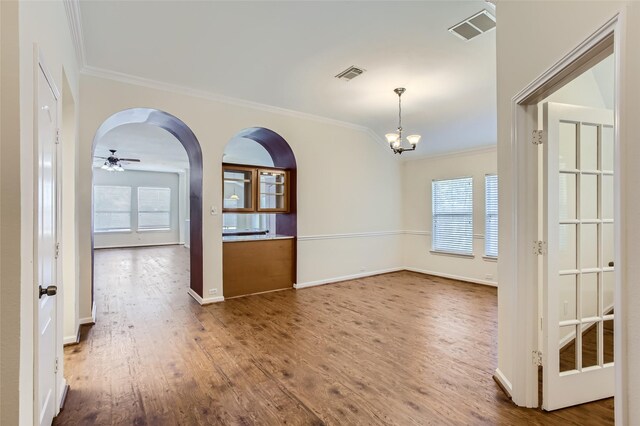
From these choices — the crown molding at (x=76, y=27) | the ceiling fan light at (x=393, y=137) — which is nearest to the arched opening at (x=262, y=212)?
the ceiling fan light at (x=393, y=137)

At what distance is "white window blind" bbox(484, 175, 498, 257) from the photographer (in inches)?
220

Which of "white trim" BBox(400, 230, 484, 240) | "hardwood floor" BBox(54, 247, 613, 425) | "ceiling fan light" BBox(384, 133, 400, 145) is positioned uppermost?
"ceiling fan light" BBox(384, 133, 400, 145)

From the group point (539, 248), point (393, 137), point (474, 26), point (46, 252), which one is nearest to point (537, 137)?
point (539, 248)

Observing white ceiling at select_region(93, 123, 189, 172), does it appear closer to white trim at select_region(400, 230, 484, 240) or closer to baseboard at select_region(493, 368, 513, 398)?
white trim at select_region(400, 230, 484, 240)

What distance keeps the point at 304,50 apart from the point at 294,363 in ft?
9.96

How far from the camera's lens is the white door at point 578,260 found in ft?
6.58

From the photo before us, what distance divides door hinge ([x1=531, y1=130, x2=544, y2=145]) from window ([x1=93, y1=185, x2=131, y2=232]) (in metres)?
12.1

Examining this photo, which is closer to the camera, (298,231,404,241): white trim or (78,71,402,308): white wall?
(78,71,402,308): white wall

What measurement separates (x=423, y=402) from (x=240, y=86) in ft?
13.2

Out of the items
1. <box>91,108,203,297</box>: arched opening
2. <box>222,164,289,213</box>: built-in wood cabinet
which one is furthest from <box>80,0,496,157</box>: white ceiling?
<box>222,164,289,213</box>: built-in wood cabinet

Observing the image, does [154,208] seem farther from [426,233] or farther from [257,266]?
[426,233]

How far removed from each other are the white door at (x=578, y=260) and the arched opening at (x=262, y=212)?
376 cm

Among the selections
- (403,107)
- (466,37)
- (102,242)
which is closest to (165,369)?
(466,37)

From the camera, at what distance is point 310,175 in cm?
539
